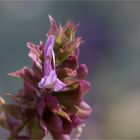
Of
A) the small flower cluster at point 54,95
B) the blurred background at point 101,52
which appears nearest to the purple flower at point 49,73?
the small flower cluster at point 54,95

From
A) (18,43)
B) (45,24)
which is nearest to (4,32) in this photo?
(18,43)

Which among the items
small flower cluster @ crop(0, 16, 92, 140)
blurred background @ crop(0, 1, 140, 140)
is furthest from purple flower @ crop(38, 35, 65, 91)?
blurred background @ crop(0, 1, 140, 140)

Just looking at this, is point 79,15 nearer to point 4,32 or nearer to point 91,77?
point 4,32

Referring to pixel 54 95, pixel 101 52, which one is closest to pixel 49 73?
pixel 54 95

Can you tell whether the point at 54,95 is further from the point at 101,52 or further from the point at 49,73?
the point at 101,52

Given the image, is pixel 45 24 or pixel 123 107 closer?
pixel 123 107

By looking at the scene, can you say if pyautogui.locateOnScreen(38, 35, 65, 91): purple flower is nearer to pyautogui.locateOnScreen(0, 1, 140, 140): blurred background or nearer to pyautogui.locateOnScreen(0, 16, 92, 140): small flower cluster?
pyautogui.locateOnScreen(0, 16, 92, 140): small flower cluster
